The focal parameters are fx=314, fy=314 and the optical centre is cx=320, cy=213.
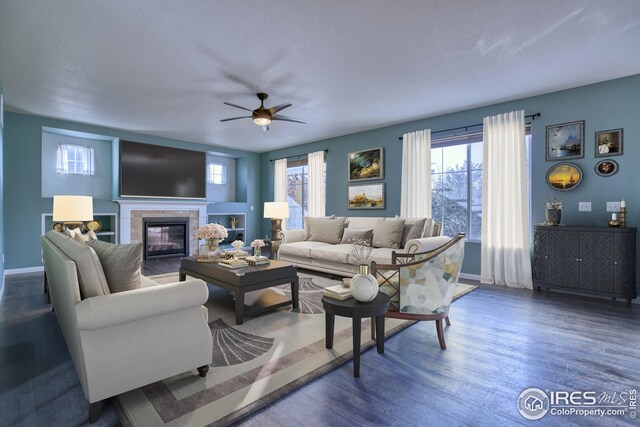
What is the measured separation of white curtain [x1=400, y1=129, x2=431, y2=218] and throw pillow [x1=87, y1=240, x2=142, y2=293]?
4637 millimetres

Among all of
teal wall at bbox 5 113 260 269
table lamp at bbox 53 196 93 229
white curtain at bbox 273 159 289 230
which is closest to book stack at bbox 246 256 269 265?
table lamp at bbox 53 196 93 229

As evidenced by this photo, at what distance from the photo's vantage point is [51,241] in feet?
9.50

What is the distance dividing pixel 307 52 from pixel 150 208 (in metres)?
5.31

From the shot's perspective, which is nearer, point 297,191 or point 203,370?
point 203,370

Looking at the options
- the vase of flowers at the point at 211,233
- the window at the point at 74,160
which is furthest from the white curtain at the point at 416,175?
the window at the point at 74,160

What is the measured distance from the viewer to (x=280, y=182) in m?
8.27

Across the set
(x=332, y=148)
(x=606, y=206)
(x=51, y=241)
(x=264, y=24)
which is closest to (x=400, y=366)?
(x=264, y=24)

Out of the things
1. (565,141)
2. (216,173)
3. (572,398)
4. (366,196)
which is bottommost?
(572,398)

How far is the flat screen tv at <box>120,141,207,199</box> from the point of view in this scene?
6.64 meters

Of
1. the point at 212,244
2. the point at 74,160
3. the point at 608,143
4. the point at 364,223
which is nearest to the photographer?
→ the point at 212,244

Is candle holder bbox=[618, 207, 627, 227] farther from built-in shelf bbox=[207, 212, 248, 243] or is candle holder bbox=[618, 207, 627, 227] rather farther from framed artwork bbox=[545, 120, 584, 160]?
built-in shelf bbox=[207, 212, 248, 243]

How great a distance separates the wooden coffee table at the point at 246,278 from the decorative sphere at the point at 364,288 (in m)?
1.27

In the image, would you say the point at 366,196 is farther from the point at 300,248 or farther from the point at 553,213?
the point at 553,213

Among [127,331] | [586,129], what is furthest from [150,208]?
[586,129]
